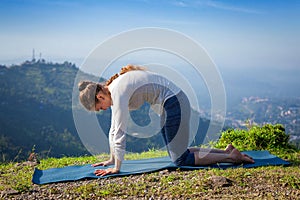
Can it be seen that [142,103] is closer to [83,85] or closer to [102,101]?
[102,101]

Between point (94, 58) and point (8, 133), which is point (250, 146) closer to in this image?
point (94, 58)

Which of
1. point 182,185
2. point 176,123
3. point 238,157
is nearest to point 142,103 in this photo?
point 176,123

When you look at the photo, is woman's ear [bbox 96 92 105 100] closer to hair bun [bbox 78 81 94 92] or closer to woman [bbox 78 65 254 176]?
woman [bbox 78 65 254 176]

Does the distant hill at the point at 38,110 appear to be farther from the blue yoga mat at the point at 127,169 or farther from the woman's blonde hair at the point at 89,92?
the woman's blonde hair at the point at 89,92

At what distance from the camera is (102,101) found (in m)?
4.42

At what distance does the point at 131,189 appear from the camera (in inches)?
163

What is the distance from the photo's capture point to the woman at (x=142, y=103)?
14.3ft

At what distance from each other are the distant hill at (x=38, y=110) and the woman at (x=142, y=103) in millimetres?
2437

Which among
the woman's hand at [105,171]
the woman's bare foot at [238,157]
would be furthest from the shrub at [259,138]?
the woman's hand at [105,171]

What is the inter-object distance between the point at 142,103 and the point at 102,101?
0.50 meters

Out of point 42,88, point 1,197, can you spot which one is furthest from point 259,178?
point 42,88

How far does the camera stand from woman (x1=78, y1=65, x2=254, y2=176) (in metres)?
4.35

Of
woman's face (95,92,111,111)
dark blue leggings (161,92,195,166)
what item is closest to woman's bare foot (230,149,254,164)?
dark blue leggings (161,92,195,166)

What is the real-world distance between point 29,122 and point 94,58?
36.6 metres
